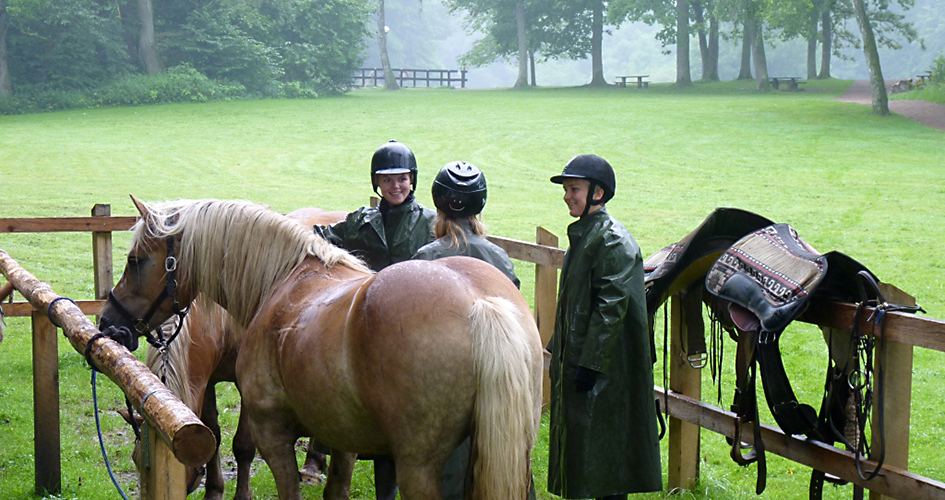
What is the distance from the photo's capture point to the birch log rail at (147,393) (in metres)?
1.96

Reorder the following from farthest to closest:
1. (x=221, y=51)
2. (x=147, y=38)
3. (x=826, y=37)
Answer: (x=826, y=37)
(x=221, y=51)
(x=147, y=38)

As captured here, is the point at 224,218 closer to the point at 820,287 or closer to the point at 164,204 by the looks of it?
the point at 164,204

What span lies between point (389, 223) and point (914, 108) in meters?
30.6

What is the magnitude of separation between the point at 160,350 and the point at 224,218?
107 cm

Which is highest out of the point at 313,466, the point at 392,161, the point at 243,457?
the point at 392,161

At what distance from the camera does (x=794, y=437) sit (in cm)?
384

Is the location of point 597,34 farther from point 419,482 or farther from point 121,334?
point 419,482

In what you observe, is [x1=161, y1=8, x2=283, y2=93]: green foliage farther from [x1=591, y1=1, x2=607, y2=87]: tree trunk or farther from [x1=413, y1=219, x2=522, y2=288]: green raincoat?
[x1=413, y1=219, x2=522, y2=288]: green raincoat

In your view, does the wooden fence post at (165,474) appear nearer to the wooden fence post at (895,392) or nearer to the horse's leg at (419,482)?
the horse's leg at (419,482)

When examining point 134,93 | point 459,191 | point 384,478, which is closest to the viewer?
point 459,191

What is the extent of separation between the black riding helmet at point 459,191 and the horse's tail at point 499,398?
3.07 feet

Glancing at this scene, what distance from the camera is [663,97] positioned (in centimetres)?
3741

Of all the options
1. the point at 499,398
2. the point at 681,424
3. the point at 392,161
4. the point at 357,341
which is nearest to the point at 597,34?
the point at 392,161

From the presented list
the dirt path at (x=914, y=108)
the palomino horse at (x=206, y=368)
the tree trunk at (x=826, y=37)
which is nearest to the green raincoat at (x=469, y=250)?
the palomino horse at (x=206, y=368)
